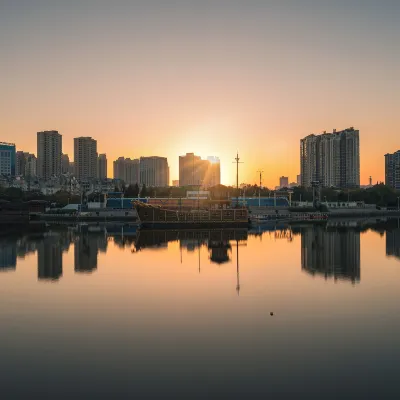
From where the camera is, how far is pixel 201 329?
53.3ft

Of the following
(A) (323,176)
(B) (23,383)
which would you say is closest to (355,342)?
(B) (23,383)

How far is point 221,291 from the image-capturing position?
22.8 meters

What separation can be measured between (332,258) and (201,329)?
2039cm

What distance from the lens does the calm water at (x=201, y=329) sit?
11.7 metres

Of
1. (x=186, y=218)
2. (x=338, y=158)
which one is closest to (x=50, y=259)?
(x=186, y=218)

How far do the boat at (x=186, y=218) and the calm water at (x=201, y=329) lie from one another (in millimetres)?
34393

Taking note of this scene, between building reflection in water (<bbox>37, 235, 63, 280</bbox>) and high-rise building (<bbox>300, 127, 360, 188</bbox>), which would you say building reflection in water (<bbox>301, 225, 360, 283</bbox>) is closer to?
building reflection in water (<bbox>37, 235, 63, 280</bbox>)

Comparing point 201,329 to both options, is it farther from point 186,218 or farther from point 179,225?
point 186,218

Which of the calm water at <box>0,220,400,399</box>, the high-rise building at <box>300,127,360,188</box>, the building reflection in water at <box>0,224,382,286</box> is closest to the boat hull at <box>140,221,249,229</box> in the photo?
the building reflection in water at <box>0,224,382,286</box>

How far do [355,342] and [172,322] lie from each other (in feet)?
21.6

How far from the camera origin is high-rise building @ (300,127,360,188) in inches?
7435

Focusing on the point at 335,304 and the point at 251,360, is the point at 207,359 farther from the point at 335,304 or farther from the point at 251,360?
the point at 335,304

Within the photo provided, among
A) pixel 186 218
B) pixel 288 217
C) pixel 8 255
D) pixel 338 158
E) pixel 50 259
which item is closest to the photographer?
pixel 50 259

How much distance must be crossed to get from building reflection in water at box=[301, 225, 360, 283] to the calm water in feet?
0.83
